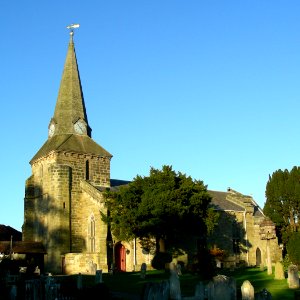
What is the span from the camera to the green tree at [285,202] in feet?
186

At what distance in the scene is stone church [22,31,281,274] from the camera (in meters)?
44.7

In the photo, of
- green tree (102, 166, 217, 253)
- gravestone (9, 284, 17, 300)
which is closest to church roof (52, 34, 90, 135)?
green tree (102, 166, 217, 253)

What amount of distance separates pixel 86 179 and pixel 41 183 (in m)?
4.70

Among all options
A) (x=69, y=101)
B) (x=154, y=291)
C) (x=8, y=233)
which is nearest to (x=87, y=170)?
(x=69, y=101)

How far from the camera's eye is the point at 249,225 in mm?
59375

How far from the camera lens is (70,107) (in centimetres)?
5147

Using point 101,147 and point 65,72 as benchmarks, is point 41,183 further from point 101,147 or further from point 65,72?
point 65,72

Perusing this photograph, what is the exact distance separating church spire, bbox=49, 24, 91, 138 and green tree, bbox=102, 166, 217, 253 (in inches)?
414

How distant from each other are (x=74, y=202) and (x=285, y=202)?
24.9m

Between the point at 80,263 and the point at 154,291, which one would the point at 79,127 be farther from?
the point at 154,291

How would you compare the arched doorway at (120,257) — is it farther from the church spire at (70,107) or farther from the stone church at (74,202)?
the church spire at (70,107)

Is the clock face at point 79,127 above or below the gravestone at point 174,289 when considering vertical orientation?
above

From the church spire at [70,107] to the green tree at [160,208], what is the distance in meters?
10.5

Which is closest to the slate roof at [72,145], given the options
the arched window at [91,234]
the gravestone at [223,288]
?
the arched window at [91,234]
